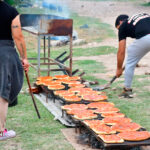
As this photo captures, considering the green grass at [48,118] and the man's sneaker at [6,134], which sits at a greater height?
the man's sneaker at [6,134]

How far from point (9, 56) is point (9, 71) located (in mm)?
204

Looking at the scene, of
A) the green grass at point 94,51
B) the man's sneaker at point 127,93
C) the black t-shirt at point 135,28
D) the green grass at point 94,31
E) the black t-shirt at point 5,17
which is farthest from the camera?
the green grass at point 94,31

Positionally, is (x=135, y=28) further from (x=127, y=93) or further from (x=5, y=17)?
(x=5, y=17)

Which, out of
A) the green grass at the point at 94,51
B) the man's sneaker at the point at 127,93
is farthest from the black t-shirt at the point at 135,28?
the green grass at the point at 94,51

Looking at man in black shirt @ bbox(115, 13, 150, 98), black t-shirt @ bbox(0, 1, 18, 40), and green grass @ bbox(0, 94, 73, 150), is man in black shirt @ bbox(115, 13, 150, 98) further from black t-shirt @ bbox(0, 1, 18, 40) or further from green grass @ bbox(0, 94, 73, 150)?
black t-shirt @ bbox(0, 1, 18, 40)

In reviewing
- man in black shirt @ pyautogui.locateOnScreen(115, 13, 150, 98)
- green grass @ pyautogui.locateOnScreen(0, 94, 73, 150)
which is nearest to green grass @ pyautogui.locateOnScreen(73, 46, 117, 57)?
man in black shirt @ pyautogui.locateOnScreen(115, 13, 150, 98)

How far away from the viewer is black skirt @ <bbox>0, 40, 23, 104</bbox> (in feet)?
16.7

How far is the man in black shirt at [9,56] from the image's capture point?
5.02 m

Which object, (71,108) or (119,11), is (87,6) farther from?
(71,108)

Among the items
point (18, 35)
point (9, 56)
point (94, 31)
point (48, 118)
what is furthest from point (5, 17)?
point (94, 31)

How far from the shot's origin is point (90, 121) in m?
5.30

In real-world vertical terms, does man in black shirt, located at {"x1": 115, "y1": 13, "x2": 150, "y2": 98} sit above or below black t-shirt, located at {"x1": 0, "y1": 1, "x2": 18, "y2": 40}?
below

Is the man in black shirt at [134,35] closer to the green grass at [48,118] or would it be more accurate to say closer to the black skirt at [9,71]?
the green grass at [48,118]

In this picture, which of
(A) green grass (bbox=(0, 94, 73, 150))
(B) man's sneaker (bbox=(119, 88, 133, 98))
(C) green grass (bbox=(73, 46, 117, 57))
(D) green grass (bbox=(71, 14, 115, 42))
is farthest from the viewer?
(D) green grass (bbox=(71, 14, 115, 42))
